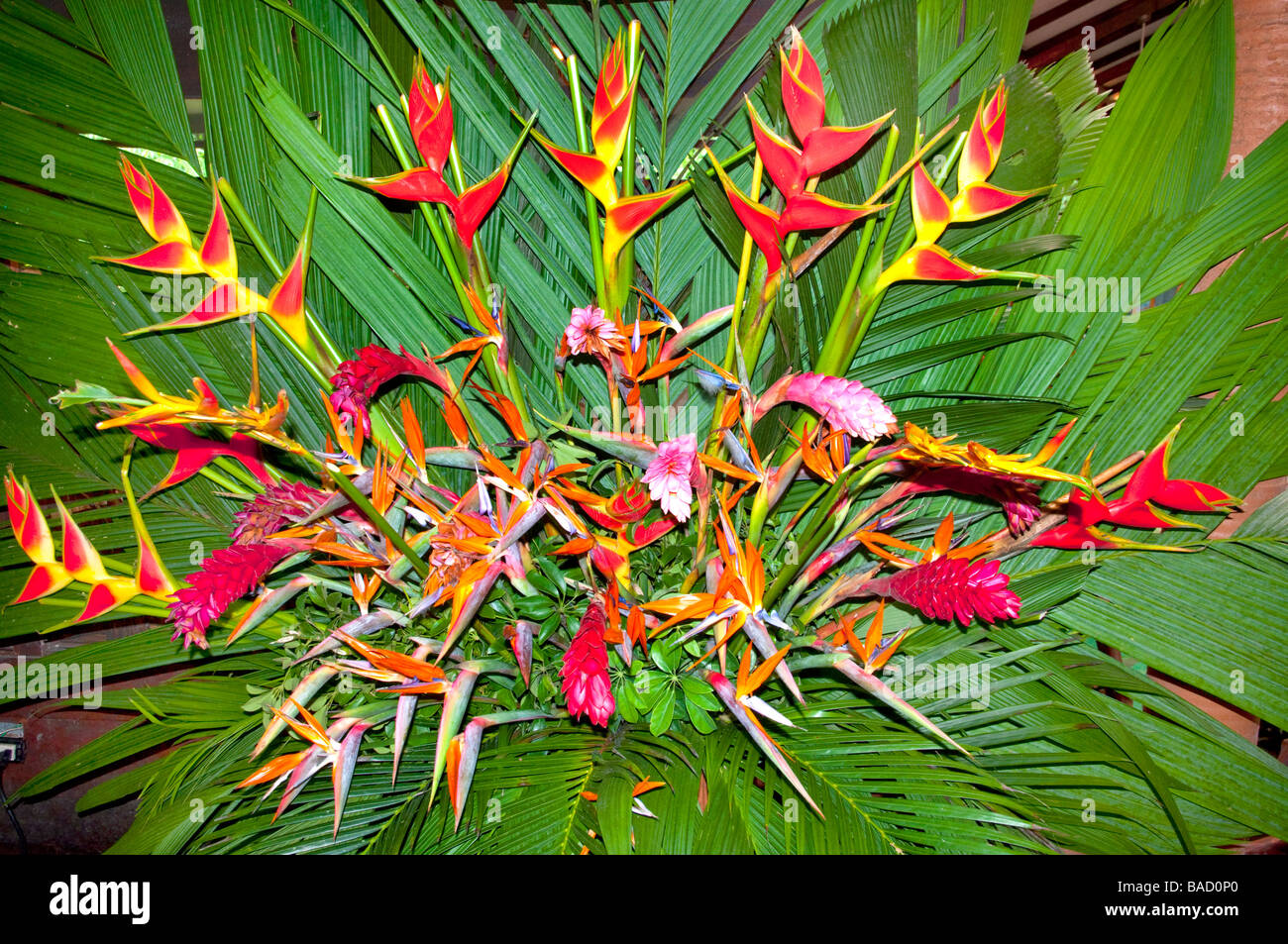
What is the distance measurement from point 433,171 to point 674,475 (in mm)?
201

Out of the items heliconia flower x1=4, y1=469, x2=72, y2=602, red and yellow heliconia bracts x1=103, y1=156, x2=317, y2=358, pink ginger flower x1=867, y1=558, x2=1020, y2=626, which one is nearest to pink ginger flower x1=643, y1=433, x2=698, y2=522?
pink ginger flower x1=867, y1=558, x2=1020, y2=626

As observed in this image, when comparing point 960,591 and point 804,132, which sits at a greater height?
point 804,132

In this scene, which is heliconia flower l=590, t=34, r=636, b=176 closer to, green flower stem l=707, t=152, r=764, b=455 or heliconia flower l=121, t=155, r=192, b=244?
green flower stem l=707, t=152, r=764, b=455

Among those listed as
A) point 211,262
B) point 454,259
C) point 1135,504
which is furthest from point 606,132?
point 1135,504

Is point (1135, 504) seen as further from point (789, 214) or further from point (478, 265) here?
point (478, 265)

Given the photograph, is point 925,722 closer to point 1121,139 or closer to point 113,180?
point 1121,139

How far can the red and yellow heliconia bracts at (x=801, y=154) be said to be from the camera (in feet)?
1.15

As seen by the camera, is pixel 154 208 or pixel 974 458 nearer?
pixel 974 458

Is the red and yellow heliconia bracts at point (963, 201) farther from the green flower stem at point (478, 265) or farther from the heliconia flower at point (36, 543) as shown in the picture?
the heliconia flower at point (36, 543)

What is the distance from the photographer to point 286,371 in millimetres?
478

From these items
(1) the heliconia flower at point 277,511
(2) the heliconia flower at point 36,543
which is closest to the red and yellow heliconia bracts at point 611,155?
(1) the heliconia flower at point 277,511

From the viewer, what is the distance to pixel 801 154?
1.21ft

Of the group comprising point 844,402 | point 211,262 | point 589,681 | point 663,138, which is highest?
point 663,138

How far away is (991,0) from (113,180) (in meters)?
0.57
